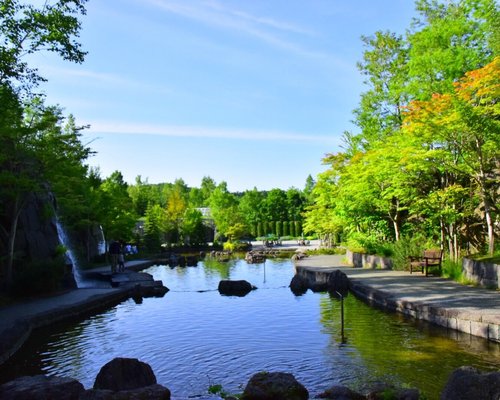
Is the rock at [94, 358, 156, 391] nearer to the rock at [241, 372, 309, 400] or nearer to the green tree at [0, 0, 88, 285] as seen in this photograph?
the rock at [241, 372, 309, 400]

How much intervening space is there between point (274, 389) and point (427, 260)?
1230 cm

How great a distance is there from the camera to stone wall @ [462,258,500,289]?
43.8 ft

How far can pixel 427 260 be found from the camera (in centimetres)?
1708

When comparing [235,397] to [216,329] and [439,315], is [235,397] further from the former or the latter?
[439,315]

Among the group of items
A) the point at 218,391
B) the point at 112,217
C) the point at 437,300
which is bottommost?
the point at 218,391

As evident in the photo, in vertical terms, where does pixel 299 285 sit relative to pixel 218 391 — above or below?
above

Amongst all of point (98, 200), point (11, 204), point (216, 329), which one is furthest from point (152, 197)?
point (216, 329)

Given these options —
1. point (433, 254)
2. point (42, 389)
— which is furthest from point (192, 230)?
point (42, 389)

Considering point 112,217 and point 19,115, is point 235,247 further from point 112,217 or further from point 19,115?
point 19,115

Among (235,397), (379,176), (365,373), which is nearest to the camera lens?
(235,397)

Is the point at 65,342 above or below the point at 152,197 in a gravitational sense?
below

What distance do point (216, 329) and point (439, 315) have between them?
5.31 m

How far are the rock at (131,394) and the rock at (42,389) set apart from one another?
25cm

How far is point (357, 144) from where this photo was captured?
1133 inches
